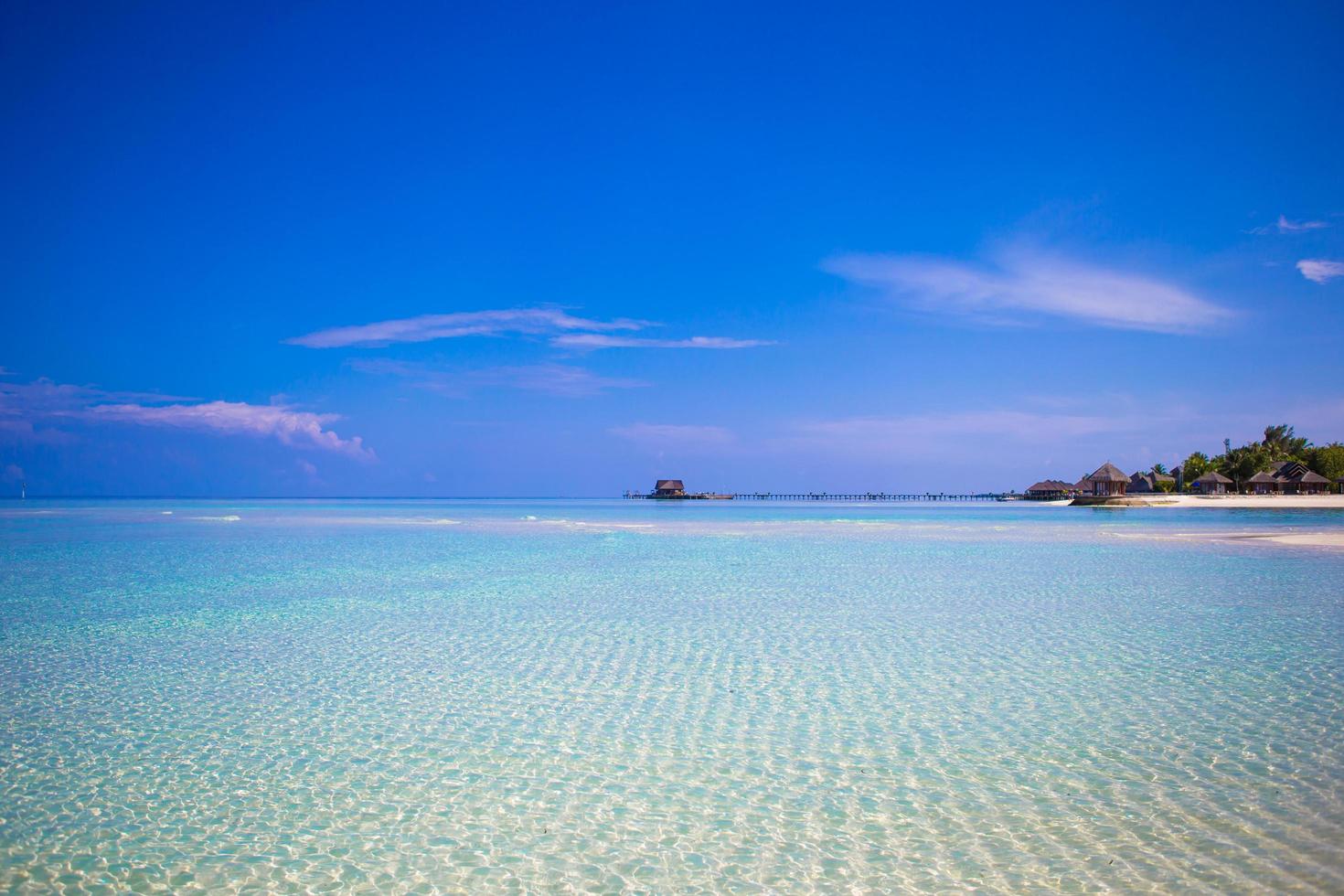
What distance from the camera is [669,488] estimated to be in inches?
4606

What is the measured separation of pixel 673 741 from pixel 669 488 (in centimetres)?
11098

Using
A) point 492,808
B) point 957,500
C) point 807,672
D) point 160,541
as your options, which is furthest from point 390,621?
point 957,500

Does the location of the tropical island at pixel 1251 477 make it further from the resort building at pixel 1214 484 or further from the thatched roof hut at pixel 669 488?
the thatched roof hut at pixel 669 488

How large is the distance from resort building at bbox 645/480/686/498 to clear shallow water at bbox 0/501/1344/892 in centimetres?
10281

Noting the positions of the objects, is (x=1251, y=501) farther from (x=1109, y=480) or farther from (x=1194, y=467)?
(x=1194, y=467)

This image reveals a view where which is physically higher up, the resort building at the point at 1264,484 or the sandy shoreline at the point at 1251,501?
the resort building at the point at 1264,484

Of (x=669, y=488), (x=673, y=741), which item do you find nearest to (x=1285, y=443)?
(x=669, y=488)

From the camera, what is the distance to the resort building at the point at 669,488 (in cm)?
11662

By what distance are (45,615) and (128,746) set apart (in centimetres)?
Answer: 759

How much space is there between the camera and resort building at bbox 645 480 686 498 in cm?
11662

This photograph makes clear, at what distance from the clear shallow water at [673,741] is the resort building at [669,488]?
337 ft

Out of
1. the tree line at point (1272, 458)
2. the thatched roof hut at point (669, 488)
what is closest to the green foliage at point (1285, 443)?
the tree line at point (1272, 458)

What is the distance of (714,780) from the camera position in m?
5.25

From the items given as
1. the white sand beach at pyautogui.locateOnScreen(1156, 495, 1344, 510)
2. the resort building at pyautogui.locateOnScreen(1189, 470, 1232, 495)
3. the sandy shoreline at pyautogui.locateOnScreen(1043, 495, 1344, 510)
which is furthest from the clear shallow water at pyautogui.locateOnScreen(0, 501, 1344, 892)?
the resort building at pyautogui.locateOnScreen(1189, 470, 1232, 495)
